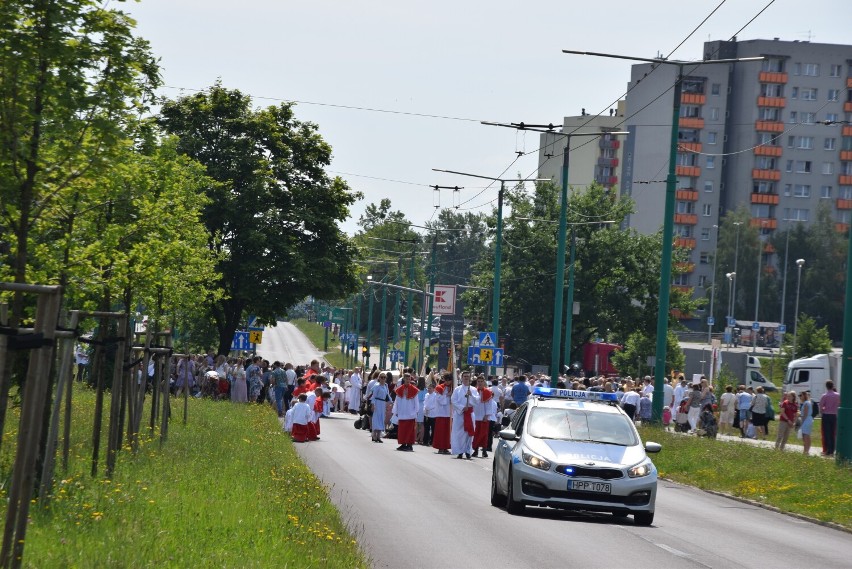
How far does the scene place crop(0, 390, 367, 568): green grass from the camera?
10055mm

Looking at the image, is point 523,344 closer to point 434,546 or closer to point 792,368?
point 792,368

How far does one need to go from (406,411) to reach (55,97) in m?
22.9

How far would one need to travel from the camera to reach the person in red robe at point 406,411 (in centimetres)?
3303

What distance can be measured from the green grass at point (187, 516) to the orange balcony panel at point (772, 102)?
112074mm

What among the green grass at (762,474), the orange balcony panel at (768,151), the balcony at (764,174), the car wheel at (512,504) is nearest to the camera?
the car wheel at (512,504)

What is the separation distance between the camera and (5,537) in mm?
8516

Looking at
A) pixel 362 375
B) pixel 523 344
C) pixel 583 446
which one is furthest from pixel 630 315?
pixel 583 446

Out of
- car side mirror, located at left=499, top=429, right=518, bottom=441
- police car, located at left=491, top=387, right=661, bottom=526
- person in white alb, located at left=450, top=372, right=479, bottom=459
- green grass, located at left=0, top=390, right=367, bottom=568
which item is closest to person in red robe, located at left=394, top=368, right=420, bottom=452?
person in white alb, located at left=450, top=372, right=479, bottom=459

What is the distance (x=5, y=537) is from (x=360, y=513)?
8244 millimetres

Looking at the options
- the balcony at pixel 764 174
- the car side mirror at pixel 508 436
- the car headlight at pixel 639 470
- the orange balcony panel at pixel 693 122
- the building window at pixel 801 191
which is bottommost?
the car headlight at pixel 639 470

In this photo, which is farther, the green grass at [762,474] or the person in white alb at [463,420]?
the person in white alb at [463,420]

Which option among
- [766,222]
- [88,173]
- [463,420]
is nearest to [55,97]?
[88,173]

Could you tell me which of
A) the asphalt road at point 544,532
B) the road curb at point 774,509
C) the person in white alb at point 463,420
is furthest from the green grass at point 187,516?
the person in white alb at point 463,420

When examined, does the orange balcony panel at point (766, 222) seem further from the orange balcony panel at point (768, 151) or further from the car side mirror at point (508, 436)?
the car side mirror at point (508, 436)
